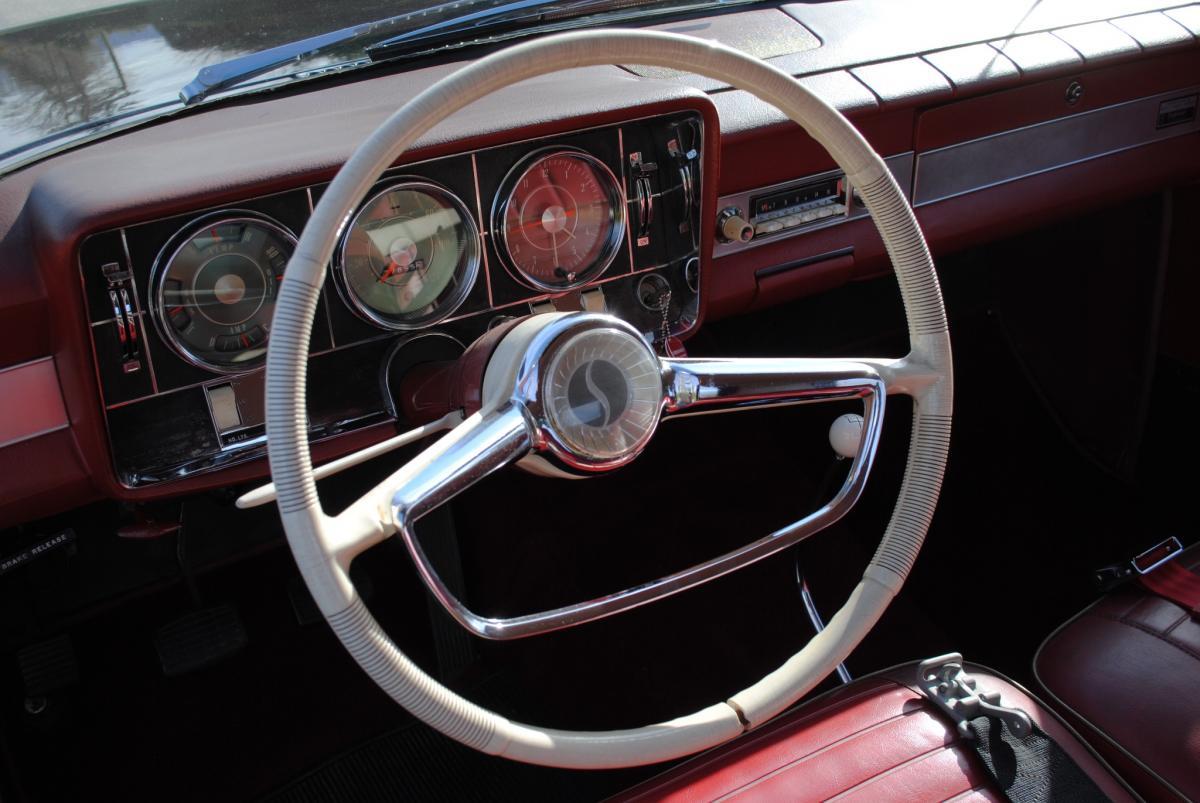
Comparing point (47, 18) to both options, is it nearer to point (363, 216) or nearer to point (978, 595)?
point (363, 216)

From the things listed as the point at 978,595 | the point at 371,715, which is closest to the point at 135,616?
the point at 371,715

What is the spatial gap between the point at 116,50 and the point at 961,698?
1.58 metres

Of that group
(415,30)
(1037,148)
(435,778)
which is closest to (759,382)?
(415,30)

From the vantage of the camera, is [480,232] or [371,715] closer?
[480,232]

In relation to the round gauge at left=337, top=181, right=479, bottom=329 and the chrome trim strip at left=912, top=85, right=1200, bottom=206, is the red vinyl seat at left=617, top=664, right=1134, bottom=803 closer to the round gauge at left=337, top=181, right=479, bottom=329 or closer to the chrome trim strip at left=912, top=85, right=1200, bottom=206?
the round gauge at left=337, top=181, right=479, bottom=329

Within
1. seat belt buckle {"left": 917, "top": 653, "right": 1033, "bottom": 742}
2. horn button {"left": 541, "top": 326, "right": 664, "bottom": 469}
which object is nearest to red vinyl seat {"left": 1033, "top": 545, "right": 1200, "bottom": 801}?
seat belt buckle {"left": 917, "top": 653, "right": 1033, "bottom": 742}

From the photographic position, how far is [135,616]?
7.47ft

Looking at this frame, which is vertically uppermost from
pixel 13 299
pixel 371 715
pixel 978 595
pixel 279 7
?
pixel 279 7

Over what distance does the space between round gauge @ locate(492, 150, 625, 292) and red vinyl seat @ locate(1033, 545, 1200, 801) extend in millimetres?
918

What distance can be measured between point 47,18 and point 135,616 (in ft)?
4.14

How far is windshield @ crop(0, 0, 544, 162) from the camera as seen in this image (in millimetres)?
1573

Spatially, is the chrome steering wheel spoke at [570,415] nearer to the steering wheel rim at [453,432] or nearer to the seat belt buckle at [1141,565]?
the steering wheel rim at [453,432]

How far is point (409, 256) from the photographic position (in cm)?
150

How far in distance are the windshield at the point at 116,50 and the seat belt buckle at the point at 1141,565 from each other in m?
1.50
